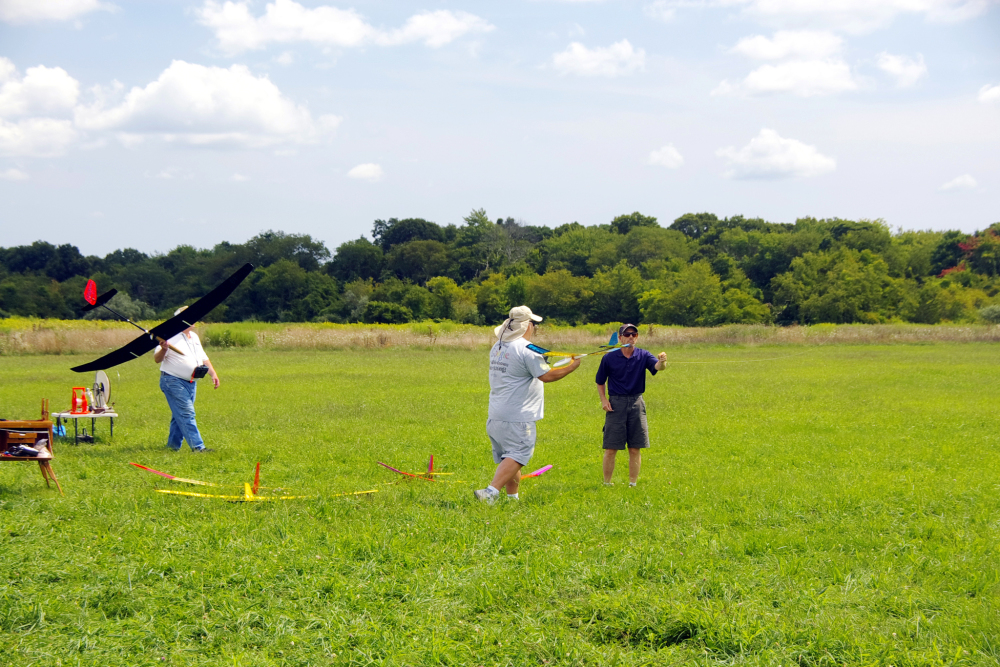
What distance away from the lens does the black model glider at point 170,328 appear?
957 cm

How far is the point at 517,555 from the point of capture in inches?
239

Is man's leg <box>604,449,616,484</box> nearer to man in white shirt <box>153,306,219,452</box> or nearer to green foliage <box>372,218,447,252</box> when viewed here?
man in white shirt <box>153,306,219,452</box>

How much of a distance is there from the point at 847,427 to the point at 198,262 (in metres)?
83.2

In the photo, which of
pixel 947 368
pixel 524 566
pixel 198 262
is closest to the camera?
pixel 524 566

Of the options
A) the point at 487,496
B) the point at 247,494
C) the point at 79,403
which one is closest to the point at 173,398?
the point at 79,403

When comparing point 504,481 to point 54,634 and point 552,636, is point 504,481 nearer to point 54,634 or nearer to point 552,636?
point 552,636

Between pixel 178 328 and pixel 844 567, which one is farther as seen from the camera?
pixel 178 328

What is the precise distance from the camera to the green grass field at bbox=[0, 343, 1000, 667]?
180 inches

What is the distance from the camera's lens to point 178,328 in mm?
10055

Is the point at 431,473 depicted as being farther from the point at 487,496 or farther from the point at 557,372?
the point at 557,372

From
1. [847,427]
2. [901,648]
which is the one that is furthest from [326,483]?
[847,427]

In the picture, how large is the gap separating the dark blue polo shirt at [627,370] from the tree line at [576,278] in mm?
58225

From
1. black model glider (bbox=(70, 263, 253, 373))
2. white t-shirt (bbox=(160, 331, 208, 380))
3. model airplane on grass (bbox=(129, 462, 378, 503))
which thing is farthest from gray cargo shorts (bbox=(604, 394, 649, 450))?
white t-shirt (bbox=(160, 331, 208, 380))

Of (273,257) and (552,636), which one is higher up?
(273,257)
